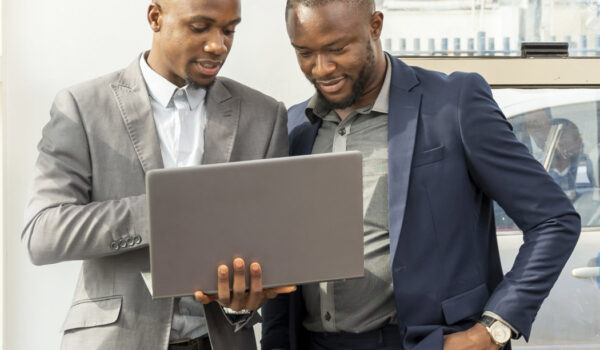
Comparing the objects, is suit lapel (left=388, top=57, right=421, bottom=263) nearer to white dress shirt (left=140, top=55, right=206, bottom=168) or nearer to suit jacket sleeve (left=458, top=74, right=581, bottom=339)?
suit jacket sleeve (left=458, top=74, right=581, bottom=339)

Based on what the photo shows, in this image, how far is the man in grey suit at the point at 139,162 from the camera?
66.5 inches

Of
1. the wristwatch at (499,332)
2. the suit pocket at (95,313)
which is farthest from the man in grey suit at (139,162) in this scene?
the wristwatch at (499,332)

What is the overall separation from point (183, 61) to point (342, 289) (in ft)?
2.32

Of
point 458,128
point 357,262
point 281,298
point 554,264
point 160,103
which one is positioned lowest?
point 281,298

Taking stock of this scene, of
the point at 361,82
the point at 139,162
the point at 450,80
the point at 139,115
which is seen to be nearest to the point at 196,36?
the point at 139,115

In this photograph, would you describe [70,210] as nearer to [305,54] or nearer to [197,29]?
[197,29]

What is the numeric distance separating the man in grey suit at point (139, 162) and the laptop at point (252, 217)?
0.05m

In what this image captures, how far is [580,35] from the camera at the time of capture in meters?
2.81

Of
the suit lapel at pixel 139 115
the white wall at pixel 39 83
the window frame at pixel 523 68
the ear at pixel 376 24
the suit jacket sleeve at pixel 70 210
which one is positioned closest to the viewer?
the suit jacket sleeve at pixel 70 210

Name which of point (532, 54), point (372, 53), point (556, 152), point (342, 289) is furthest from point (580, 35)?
point (342, 289)

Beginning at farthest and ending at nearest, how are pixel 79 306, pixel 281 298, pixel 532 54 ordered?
pixel 532 54
pixel 281 298
pixel 79 306

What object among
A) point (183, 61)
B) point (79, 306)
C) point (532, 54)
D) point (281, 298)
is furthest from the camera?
point (532, 54)

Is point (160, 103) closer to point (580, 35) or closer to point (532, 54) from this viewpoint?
point (532, 54)

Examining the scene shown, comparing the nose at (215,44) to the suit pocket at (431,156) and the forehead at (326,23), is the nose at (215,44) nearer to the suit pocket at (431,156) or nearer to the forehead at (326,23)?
the forehead at (326,23)
